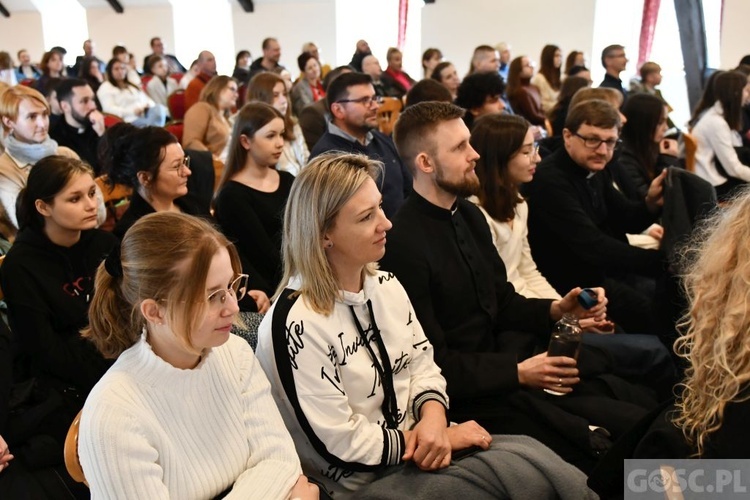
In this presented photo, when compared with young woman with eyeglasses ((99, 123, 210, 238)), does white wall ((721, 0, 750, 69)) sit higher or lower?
higher

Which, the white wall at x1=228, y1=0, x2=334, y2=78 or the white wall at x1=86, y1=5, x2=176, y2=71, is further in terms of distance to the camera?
the white wall at x1=86, y1=5, x2=176, y2=71

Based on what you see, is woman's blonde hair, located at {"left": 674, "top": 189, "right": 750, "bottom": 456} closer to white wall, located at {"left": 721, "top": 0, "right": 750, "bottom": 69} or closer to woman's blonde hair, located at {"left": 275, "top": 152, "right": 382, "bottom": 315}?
woman's blonde hair, located at {"left": 275, "top": 152, "right": 382, "bottom": 315}

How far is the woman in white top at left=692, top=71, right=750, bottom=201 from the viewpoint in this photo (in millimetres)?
4496

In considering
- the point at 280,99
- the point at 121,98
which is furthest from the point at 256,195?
the point at 121,98

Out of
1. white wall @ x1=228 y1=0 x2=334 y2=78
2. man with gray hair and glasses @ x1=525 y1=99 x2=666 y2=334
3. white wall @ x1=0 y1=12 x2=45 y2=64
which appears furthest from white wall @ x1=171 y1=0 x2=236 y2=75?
man with gray hair and glasses @ x1=525 y1=99 x2=666 y2=334

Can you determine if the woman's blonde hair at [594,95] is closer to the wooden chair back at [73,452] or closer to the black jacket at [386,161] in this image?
the black jacket at [386,161]

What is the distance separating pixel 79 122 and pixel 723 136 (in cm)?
417

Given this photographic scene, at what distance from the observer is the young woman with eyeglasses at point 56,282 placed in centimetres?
202

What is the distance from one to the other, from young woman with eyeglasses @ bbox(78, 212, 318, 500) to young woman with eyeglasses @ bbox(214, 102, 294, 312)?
1.34 m

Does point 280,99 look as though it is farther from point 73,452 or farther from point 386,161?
point 73,452

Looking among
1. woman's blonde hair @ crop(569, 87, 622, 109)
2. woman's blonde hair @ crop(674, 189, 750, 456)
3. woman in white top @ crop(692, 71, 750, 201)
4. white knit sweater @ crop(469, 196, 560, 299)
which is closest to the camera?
woman's blonde hair @ crop(674, 189, 750, 456)

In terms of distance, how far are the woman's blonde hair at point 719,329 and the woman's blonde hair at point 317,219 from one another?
31.1 inches

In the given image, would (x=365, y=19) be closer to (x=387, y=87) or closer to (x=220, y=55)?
(x=220, y=55)

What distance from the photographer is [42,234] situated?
7.09ft
